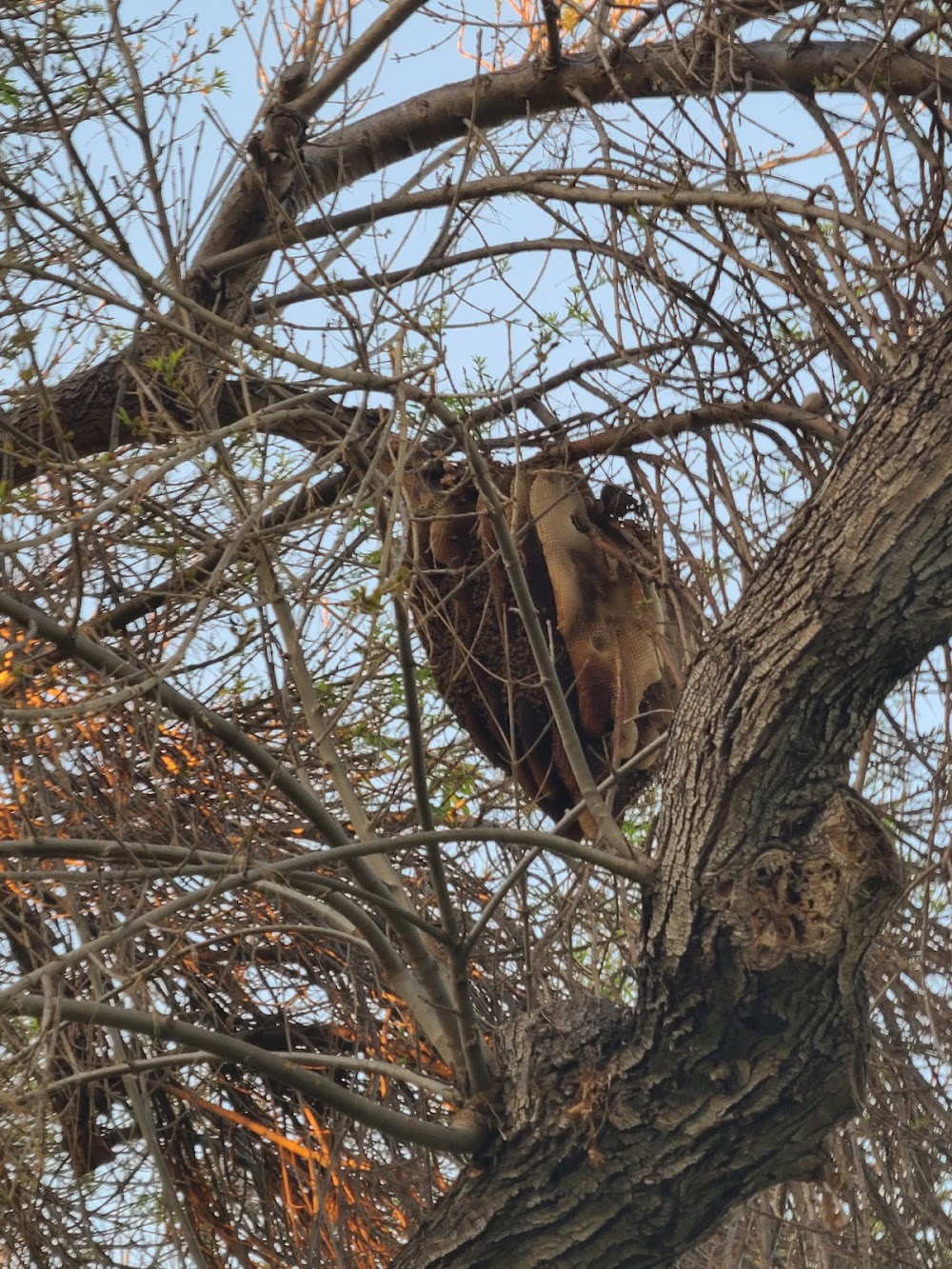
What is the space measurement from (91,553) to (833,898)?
1866 mm

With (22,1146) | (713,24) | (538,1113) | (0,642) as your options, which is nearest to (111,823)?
(0,642)

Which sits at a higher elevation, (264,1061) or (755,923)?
(264,1061)

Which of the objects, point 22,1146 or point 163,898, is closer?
point 22,1146

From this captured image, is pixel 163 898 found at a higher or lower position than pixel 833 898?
higher

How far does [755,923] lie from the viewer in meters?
2.79

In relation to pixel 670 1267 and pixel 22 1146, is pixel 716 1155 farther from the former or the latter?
pixel 22 1146

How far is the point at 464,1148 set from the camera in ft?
10.3

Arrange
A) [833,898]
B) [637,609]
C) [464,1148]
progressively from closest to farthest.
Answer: [833,898] < [464,1148] < [637,609]

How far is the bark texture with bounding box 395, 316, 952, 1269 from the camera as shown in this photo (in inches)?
104

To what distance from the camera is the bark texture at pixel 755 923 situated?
2.65m

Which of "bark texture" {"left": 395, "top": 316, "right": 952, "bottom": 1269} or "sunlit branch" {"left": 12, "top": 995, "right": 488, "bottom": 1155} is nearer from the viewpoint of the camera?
"bark texture" {"left": 395, "top": 316, "right": 952, "bottom": 1269}

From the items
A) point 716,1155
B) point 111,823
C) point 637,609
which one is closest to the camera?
point 716,1155

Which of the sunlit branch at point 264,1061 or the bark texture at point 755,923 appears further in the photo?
the sunlit branch at point 264,1061

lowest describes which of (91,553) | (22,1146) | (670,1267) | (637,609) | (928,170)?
(670,1267)
